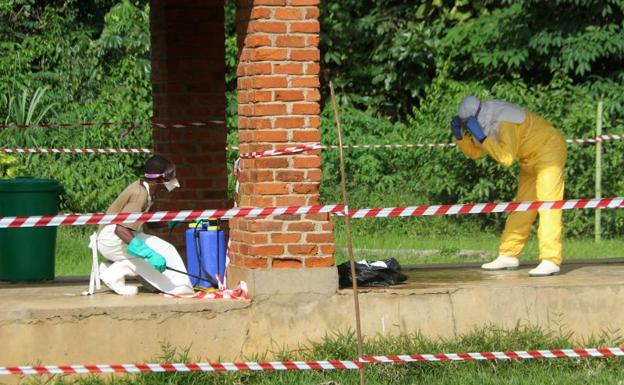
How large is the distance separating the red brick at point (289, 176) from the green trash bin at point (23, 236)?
2327 mm

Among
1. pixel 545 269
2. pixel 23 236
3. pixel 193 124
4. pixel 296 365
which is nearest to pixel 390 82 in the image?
pixel 193 124

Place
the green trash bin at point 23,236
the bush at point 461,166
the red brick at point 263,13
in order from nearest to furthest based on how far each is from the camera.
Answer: the red brick at point 263,13 → the green trash bin at point 23,236 → the bush at point 461,166

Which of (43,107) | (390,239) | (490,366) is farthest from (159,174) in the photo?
(43,107)

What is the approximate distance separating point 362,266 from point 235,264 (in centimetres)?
92

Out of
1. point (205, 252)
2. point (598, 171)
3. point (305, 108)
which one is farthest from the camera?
point (598, 171)

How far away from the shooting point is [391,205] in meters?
17.7

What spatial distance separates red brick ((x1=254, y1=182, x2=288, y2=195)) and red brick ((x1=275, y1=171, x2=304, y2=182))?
40 millimetres

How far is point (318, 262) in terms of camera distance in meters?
9.30

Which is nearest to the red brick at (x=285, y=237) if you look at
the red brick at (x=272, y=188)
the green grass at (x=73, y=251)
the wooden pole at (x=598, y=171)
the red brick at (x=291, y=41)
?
the red brick at (x=272, y=188)

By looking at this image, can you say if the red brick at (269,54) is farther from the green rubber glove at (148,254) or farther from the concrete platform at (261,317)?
the concrete platform at (261,317)

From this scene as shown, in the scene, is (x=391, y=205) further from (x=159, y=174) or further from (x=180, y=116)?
(x=159, y=174)

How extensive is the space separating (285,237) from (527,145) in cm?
235

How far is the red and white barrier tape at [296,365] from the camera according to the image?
26.6 ft

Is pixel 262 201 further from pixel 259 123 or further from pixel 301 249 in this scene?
pixel 259 123
